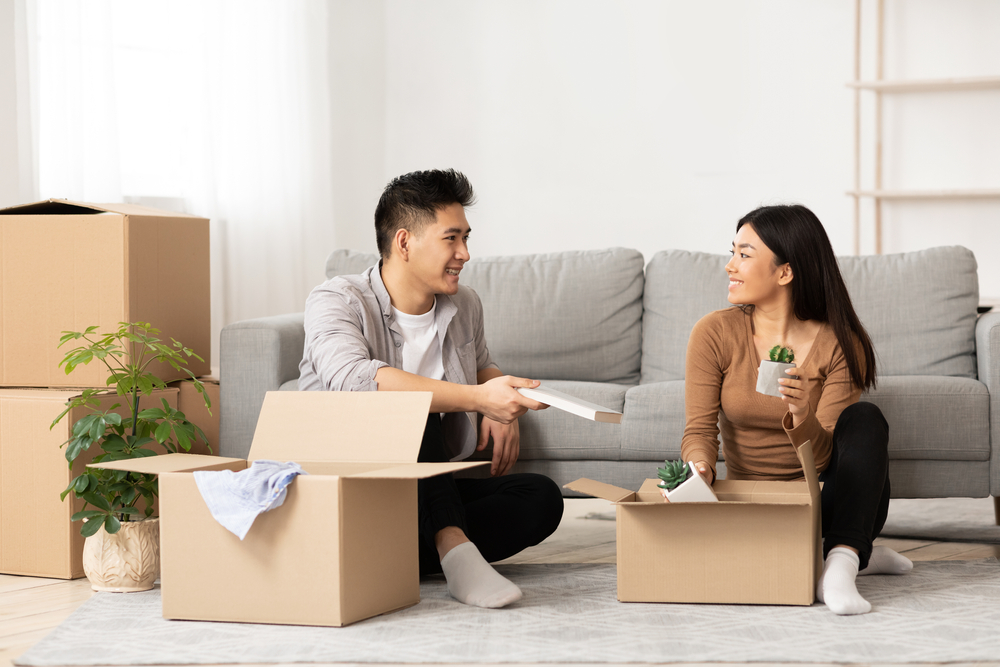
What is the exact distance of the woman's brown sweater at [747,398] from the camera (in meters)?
1.87

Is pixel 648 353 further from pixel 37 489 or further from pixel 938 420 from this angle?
pixel 37 489

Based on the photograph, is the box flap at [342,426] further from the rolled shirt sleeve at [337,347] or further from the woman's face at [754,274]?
the woman's face at [754,274]

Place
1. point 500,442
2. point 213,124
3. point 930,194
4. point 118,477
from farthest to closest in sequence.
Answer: point 930,194 < point 213,124 < point 500,442 < point 118,477

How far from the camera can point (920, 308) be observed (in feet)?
8.32

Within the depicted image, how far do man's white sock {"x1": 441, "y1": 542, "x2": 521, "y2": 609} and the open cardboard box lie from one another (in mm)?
64

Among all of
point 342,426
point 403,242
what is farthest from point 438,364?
point 342,426

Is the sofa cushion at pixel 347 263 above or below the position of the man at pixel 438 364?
above

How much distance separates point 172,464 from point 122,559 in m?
0.34

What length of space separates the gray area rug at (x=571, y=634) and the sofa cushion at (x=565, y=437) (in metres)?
0.46

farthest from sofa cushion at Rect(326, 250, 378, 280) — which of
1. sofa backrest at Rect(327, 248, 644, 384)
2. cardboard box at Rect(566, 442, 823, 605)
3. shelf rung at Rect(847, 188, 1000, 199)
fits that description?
shelf rung at Rect(847, 188, 1000, 199)

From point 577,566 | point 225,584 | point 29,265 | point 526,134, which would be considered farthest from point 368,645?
point 526,134

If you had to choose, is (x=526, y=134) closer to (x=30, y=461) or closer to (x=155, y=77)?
(x=155, y=77)

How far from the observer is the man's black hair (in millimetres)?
2004

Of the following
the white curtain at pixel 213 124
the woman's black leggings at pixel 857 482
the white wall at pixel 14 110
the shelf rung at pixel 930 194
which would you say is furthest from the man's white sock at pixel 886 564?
the white wall at pixel 14 110
